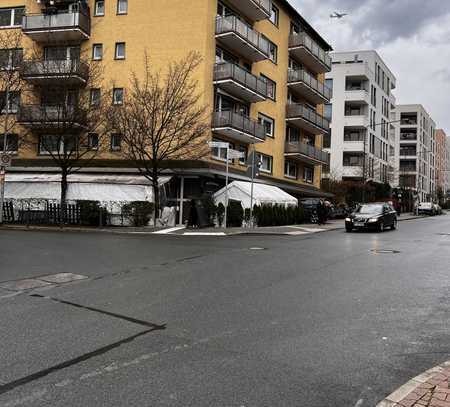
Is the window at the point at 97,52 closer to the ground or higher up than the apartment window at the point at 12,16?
closer to the ground

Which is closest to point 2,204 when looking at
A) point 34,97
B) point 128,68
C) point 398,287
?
point 34,97

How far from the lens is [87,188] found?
26.4 meters

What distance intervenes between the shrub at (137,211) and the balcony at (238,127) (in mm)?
7646

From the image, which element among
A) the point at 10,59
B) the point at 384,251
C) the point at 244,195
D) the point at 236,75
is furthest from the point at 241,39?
the point at 384,251

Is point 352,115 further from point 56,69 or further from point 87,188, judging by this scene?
point 87,188

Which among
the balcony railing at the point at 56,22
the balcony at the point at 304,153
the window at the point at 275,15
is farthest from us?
the balcony at the point at 304,153

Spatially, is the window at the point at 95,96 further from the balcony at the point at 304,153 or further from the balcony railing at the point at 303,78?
the balcony railing at the point at 303,78

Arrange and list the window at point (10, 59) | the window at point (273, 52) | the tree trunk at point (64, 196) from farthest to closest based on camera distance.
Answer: the window at point (273, 52), the window at point (10, 59), the tree trunk at point (64, 196)

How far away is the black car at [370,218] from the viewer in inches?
967

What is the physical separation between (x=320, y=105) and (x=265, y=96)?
1611 centimetres

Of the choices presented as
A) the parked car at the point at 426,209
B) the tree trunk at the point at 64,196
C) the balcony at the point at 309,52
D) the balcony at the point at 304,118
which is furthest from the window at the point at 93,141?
the parked car at the point at 426,209

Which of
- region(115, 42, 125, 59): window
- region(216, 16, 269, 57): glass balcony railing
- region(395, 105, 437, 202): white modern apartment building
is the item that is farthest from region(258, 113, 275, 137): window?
region(395, 105, 437, 202): white modern apartment building

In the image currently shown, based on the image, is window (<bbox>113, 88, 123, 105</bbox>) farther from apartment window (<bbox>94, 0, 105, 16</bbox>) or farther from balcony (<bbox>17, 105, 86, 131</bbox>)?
apartment window (<bbox>94, 0, 105, 16</bbox>)

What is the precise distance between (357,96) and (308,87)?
76.3ft
